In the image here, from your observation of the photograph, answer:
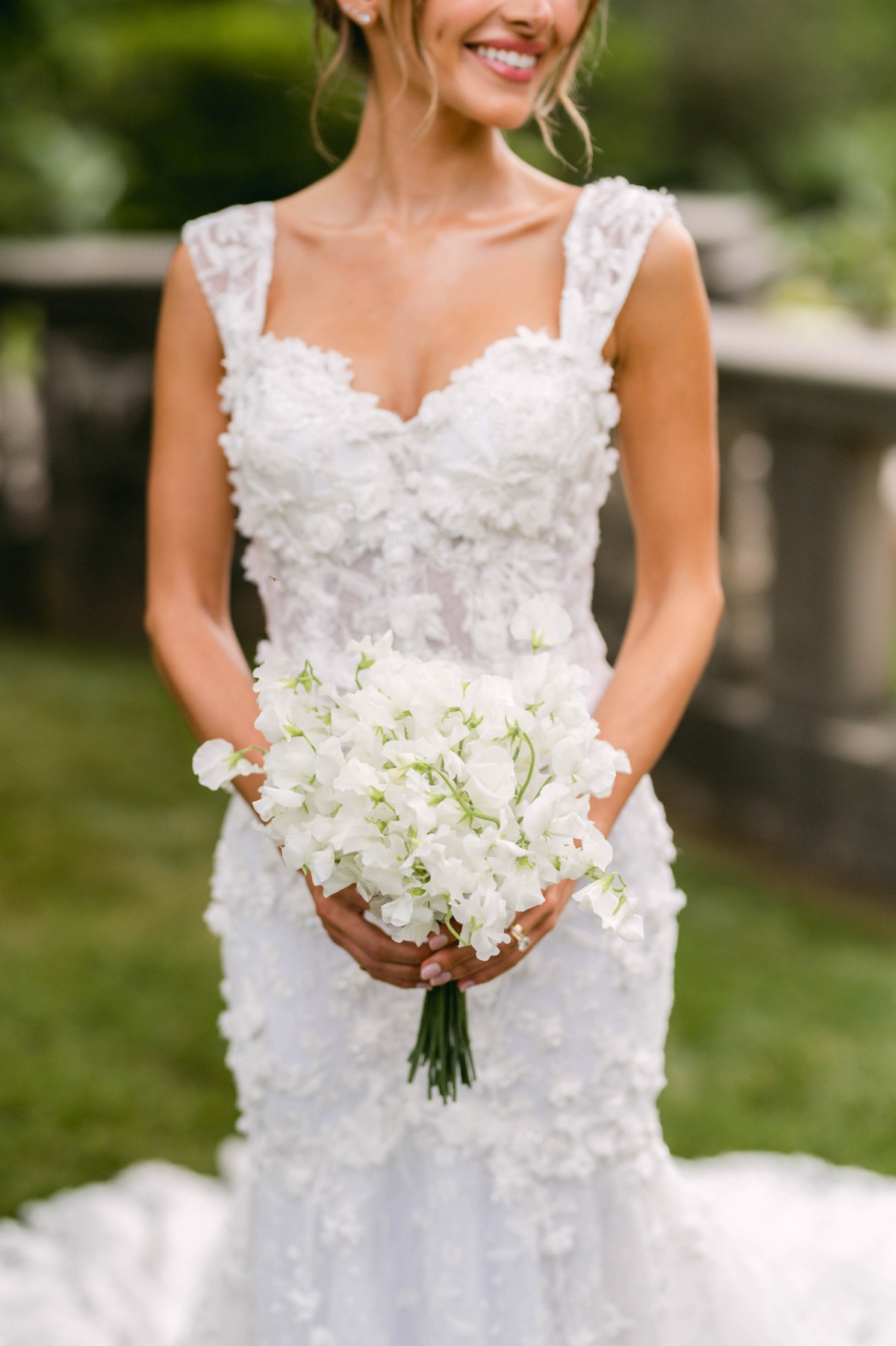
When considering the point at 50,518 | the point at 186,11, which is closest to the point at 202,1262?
the point at 50,518

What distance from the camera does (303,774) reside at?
2.01 meters

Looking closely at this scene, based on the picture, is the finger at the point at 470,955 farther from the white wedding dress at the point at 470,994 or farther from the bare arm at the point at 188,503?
the bare arm at the point at 188,503

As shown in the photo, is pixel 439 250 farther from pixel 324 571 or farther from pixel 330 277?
pixel 324 571

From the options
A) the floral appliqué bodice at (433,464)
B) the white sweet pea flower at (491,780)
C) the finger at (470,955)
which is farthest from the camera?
the floral appliqué bodice at (433,464)

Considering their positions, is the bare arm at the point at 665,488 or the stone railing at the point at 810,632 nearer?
the bare arm at the point at 665,488

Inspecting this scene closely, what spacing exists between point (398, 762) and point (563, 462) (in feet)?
2.38

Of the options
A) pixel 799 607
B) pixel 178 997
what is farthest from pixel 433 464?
pixel 799 607

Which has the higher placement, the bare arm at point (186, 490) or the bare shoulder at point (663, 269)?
the bare shoulder at point (663, 269)

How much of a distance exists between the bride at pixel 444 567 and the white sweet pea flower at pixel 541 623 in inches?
14.0

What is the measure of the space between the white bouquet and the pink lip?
0.89 m

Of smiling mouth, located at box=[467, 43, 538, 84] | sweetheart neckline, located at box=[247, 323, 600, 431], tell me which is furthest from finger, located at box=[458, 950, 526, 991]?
smiling mouth, located at box=[467, 43, 538, 84]

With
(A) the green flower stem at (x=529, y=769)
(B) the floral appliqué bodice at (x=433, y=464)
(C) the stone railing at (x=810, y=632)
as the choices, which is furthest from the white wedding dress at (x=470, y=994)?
(C) the stone railing at (x=810, y=632)

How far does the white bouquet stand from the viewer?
1.91 metres

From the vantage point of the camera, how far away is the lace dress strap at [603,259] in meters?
2.46
